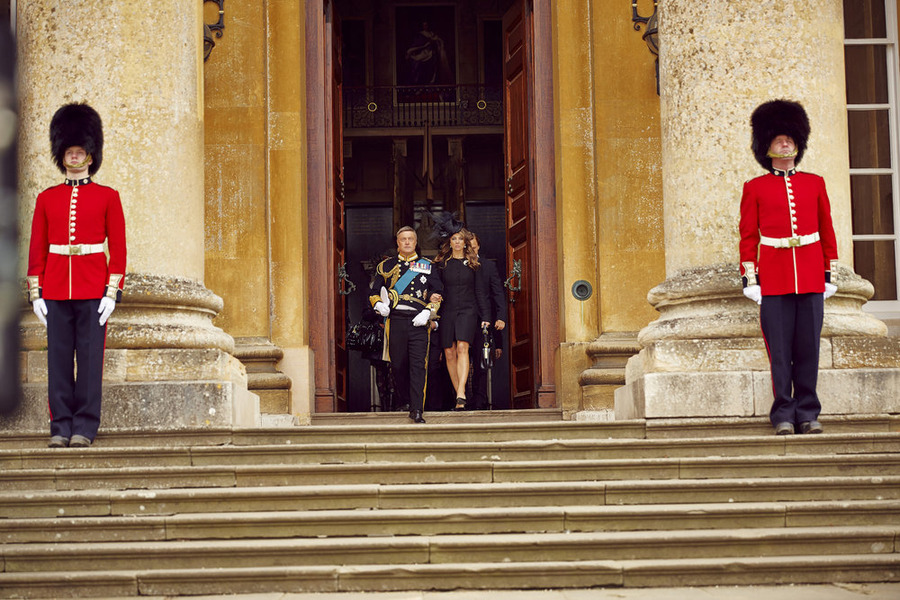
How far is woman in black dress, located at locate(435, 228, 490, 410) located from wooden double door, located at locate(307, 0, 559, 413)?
0.54 meters

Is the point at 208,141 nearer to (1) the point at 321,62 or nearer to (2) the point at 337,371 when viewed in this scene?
(1) the point at 321,62

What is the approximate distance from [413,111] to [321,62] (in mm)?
9918

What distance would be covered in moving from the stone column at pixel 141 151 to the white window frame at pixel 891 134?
531cm

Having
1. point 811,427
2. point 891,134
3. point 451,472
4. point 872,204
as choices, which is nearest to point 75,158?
point 451,472

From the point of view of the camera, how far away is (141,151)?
8.39 meters

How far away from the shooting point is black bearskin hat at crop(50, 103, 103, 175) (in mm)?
7715

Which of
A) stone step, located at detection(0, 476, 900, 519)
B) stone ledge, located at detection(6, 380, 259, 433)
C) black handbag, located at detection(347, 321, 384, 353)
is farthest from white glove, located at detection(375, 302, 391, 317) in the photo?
stone step, located at detection(0, 476, 900, 519)

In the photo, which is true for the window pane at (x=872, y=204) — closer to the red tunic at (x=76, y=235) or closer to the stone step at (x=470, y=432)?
the stone step at (x=470, y=432)

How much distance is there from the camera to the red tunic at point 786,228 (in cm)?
750

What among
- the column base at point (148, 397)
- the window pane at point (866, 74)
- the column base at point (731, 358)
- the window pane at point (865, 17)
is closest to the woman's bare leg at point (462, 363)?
the column base at point (731, 358)

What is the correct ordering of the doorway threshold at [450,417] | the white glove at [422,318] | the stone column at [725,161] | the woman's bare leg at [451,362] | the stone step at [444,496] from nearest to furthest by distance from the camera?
the stone step at [444,496] → the stone column at [725,161] → the doorway threshold at [450,417] → the white glove at [422,318] → the woman's bare leg at [451,362]

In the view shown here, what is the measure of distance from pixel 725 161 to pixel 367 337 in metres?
4.63

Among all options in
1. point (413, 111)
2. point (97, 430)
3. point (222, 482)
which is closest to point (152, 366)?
point (97, 430)

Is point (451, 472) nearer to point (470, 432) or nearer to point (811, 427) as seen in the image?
point (470, 432)
